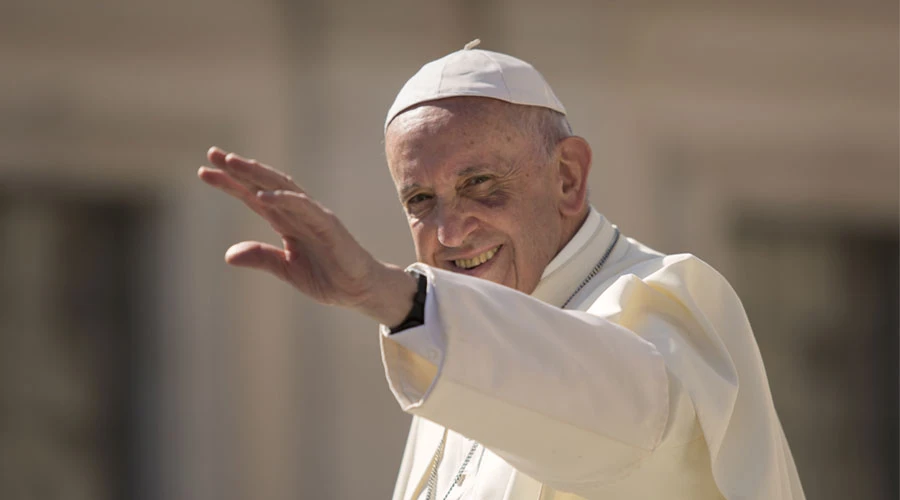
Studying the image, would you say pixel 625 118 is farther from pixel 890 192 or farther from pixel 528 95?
pixel 528 95

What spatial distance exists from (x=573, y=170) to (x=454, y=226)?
0.41 meters

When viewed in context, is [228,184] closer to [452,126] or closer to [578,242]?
[452,126]

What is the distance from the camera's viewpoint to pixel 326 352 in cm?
686

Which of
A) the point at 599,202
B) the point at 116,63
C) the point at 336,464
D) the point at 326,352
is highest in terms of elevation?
the point at 116,63

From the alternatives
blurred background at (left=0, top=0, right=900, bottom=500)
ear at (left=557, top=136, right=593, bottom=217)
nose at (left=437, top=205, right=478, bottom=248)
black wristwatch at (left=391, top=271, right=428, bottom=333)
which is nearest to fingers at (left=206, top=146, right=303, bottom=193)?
black wristwatch at (left=391, top=271, right=428, bottom=333)

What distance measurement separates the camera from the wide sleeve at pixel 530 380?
221 cm

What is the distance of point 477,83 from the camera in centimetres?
330

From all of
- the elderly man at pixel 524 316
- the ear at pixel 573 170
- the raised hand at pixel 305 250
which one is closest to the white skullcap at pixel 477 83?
the elderly man at pixel 524 316

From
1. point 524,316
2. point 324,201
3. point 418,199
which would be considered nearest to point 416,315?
point 524,316

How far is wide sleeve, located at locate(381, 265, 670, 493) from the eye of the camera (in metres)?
2.21

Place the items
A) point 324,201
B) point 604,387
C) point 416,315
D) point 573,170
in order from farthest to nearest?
1. point 324,201
2. point 573,170
3. point 604,387
4. point 416,315

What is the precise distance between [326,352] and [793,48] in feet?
10.3

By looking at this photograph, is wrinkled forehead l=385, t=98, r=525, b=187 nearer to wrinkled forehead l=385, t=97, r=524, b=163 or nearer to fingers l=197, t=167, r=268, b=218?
wrinkled forehead l=385, t=97, r=524, b=163

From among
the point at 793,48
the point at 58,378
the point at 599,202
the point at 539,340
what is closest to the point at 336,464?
the point at 58,378
